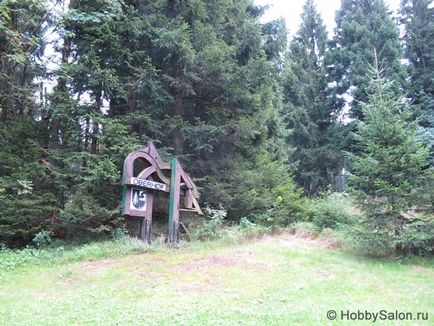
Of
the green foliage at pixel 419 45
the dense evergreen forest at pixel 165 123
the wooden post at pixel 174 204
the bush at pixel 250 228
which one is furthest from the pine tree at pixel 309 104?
the wooden post at pixel 174 204

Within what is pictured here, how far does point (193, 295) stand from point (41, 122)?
27.8 ft

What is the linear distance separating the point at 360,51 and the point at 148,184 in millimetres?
16650

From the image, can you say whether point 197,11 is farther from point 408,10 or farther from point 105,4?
point 408,10

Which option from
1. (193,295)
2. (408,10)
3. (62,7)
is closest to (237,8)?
(62,7)

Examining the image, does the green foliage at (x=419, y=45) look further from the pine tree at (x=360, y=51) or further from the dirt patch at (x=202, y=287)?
the dirt patch at (x=202, y=287)

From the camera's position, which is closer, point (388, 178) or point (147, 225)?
point (388, 178)

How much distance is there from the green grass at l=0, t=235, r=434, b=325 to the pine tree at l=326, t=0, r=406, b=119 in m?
12.7

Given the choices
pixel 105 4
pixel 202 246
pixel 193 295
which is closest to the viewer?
pixel 193 295

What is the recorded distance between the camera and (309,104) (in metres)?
22.3

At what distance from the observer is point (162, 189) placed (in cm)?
928

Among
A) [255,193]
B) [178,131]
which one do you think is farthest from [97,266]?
[255,193]

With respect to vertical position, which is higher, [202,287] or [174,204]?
[174,204]

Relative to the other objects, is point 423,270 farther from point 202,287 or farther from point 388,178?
point 202,287

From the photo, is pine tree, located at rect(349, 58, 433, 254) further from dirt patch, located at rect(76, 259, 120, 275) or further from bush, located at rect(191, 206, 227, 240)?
dirt patch, located at rect(76, 259, 120, 275)
